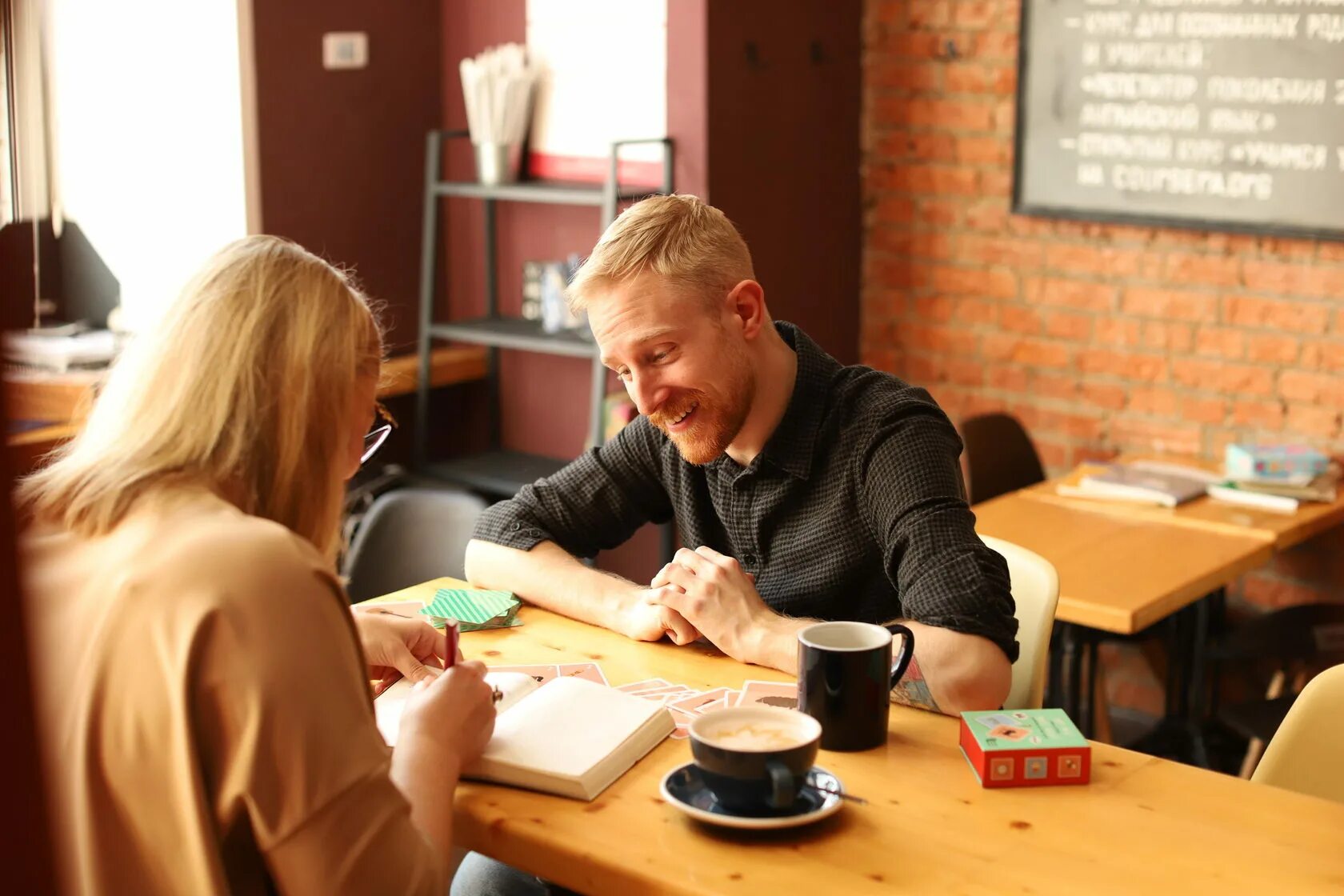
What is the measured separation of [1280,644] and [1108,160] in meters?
1.22

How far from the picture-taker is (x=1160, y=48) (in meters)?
3.42

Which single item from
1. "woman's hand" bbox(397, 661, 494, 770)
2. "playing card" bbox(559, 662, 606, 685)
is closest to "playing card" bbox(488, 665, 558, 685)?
"playing card" bbox(559, 662, 606, 685)

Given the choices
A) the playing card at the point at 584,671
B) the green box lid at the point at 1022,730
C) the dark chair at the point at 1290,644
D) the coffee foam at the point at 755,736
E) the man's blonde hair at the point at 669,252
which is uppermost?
the man's blonde hair at the point at 669,252

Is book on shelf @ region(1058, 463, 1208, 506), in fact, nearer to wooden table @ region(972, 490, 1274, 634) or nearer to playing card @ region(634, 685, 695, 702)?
wooden table @ region(972, 490, 1274, 634)

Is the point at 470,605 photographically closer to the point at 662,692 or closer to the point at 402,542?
the point at 662,692

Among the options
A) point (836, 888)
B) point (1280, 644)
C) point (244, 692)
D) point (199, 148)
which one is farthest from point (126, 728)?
point (199, 148)

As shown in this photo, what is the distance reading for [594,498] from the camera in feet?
7.29

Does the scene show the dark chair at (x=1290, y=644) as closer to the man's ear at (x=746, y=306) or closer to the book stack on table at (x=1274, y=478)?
the book stack on table at (x=1274, y=478)

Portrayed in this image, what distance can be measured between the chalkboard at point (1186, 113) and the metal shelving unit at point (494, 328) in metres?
0.96

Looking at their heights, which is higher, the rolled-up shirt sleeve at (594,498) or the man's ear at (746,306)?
the man's ear at (746,306)

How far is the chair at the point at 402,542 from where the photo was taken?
2781 mm

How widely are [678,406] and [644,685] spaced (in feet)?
1.32

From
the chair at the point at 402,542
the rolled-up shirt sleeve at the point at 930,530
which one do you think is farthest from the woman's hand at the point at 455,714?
the chair at the point at 402,542

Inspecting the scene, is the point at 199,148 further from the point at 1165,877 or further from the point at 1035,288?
the point at 1165,877
